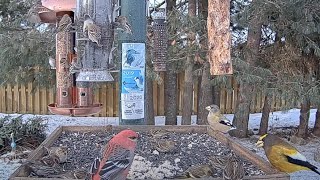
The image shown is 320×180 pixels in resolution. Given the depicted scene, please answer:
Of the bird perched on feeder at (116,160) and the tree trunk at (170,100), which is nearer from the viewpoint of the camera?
the bird perched on feeder at (116,160)

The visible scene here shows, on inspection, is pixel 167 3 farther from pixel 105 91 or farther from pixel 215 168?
pixel 215 168

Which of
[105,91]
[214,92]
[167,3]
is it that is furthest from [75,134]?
[105,91]

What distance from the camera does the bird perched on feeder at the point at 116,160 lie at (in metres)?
2.48

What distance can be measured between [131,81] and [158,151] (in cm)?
74

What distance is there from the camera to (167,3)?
961 centimetres

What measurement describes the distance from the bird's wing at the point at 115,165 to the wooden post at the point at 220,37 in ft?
4.73

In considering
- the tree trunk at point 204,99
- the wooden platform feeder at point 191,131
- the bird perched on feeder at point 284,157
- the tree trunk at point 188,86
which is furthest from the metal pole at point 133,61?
the tree trunk at point 204,99

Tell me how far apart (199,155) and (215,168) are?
1.87ft

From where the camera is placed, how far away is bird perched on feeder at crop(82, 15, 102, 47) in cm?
320

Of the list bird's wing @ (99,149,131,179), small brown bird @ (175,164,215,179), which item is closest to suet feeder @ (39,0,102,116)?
bird's wing @ (99,149,131,179)

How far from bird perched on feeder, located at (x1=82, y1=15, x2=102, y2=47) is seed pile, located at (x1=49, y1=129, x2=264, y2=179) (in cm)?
88

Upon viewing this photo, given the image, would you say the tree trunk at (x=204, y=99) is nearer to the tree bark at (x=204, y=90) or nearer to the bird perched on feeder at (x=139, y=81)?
the tree bark at (x=204, y=90)

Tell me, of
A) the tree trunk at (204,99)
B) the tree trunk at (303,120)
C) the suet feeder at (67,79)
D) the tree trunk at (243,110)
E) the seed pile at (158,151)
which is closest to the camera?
the seed pile at (158,151)

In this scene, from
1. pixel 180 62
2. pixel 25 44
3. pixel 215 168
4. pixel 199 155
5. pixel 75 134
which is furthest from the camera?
pixel 180 62
